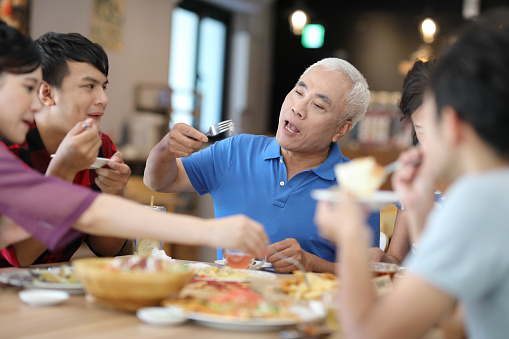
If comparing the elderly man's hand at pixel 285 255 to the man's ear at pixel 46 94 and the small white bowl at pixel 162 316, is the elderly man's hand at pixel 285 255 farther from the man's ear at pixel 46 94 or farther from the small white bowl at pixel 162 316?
the man's ear at pixel 46 94

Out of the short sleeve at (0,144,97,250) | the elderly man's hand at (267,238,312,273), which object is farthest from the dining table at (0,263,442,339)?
the elderly man's hand at (267,238,312,273)

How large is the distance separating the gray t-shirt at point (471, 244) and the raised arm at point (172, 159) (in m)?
1.23

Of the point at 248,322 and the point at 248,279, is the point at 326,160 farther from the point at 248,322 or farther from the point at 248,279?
the point at 248,322

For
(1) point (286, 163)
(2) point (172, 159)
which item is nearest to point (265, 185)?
(1) point (286, 163)

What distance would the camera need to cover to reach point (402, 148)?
20.8ft

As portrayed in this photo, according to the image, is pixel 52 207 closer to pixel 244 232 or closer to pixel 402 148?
pixel 244 232

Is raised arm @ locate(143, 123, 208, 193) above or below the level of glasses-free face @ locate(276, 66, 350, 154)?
below

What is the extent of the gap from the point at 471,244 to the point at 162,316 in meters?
0.61

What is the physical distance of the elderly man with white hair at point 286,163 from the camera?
2.20 metres

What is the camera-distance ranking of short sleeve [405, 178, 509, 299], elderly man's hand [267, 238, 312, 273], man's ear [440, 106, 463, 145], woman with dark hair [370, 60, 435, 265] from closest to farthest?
short sleeve [405, 178, 509, 299]
man's ear [440, 106, 463, 145]
elderly man's hand [267, 238, 312, 273]
woman with dark hair [370, 60, 435, 265]

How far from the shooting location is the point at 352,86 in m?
2.42

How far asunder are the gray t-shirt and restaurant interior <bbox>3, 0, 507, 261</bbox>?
402 cm

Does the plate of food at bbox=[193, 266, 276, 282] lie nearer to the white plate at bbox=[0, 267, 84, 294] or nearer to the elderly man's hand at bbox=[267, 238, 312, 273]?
the elderly man's hand at bbox=[267, 238, 312, 273]

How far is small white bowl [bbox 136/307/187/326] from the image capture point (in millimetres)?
1158
